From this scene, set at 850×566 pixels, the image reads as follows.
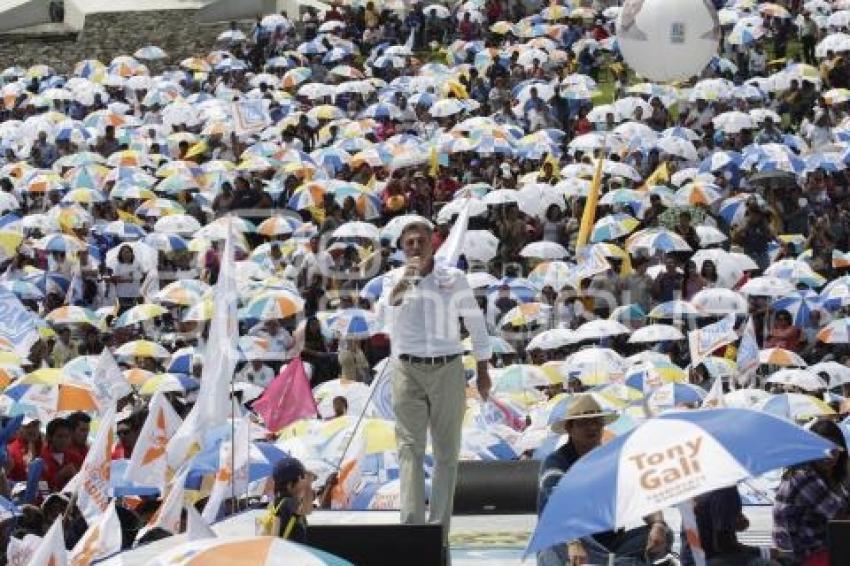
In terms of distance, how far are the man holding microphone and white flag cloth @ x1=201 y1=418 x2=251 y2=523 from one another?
1.63m

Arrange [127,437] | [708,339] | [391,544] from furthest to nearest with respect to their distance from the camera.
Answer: [708,339] → [127,437] → [391,544]

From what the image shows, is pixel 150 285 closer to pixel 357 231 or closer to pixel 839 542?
pixel 357 231

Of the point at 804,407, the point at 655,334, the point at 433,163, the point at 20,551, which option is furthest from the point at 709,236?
the point at 20,551

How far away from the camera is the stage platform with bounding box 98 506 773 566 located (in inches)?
478

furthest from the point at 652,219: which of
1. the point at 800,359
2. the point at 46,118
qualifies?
the point at 46,118

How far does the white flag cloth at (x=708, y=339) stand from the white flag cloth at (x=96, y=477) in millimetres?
7443

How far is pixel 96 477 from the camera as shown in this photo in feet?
45.1

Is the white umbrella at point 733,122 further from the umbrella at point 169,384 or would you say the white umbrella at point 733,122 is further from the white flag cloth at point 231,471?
the white flag cloth at point 231,471

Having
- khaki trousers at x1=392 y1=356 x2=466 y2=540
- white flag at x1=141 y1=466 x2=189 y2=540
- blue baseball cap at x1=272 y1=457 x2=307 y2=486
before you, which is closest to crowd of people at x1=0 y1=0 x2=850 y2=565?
blue baseball cap at x1=272 y1=457 x2=307 y2=486

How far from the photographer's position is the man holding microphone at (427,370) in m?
12.5

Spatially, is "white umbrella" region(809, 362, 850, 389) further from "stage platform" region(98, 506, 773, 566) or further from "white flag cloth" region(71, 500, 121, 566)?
"white flag cloth" region(71, 500, 121, 566)

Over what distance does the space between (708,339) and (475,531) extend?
7305 millimetres

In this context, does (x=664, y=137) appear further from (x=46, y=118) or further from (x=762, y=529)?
(x=762, y=529)

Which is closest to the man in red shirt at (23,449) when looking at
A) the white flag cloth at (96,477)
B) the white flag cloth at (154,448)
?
the white flag cloth at (154,448)
